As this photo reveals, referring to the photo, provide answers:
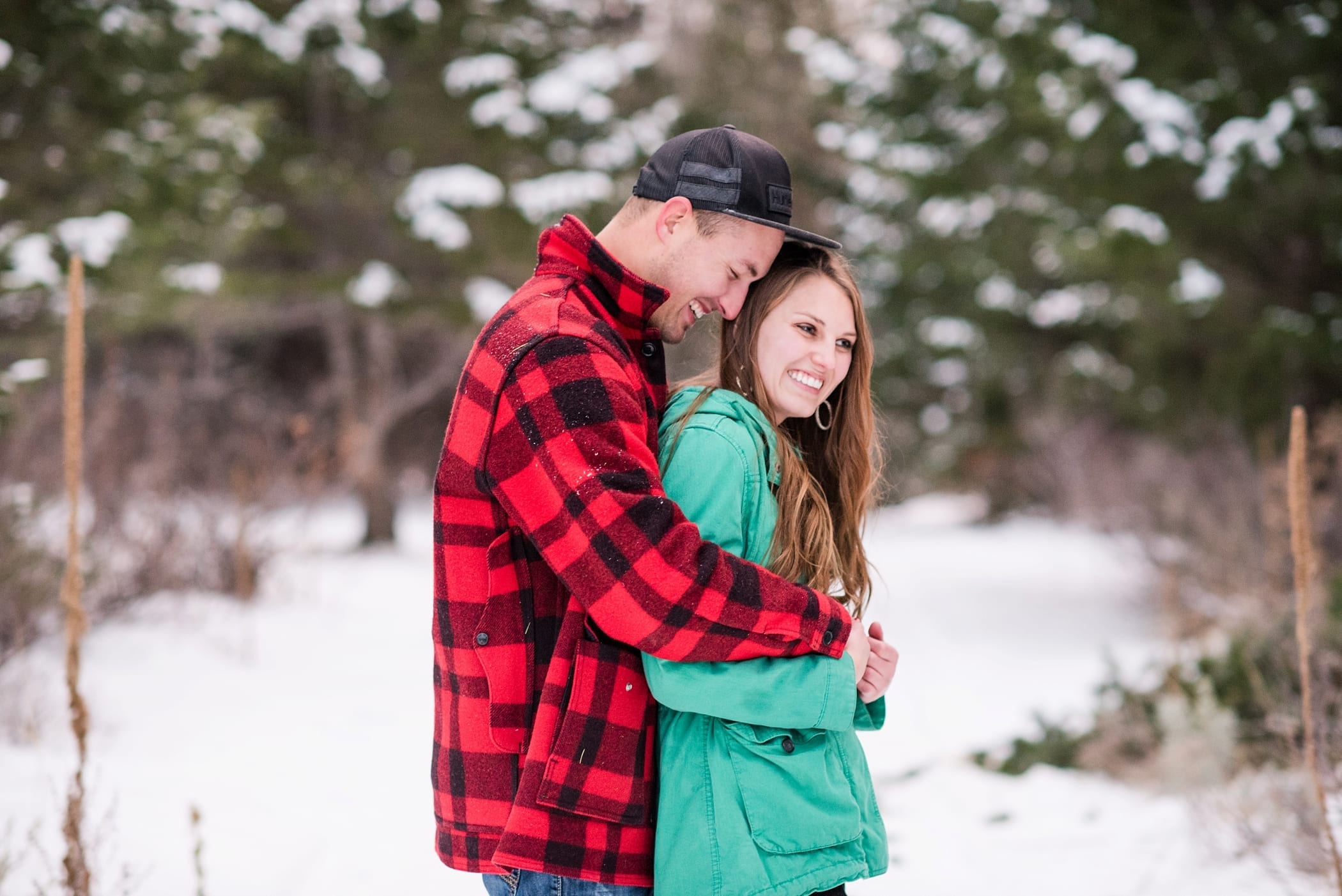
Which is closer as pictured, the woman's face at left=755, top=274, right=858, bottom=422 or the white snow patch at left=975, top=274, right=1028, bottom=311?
the woman's face at left=755, top=274, right=858, bottom=422

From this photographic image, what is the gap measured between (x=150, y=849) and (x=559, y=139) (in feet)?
27.1

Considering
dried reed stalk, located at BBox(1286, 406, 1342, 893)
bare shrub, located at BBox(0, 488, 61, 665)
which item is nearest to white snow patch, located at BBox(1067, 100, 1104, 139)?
dried reed stalk, located at BBox(1286, 406, 1342, 893)

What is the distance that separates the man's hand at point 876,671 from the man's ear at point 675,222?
771mm

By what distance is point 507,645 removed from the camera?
5.41ft

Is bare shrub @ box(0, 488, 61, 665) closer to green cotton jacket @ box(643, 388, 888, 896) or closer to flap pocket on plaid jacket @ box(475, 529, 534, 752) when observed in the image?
flap pocket on plaid jacket @ box(475, 529, 534, 752)

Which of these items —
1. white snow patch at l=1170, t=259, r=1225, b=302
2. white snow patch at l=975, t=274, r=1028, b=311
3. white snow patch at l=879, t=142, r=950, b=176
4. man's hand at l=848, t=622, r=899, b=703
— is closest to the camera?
man's hand at l=848, t=622, r=899, b=703

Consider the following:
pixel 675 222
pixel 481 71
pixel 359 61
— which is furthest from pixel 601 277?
pixel 481 71

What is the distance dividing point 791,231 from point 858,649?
0.75 meters

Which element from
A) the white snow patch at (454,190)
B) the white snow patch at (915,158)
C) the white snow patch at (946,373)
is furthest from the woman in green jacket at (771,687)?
the white snow patch at (946,373)

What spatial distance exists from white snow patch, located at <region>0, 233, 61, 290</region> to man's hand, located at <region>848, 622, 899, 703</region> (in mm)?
4813

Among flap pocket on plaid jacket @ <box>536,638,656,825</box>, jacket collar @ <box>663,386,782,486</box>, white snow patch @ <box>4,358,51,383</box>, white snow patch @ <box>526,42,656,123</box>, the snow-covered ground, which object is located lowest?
the snow-covered ground

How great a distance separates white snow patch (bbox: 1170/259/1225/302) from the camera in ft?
25.6

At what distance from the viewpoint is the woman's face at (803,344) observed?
6.49 feet

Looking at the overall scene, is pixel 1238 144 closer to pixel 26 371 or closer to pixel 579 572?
pixel 579 572
